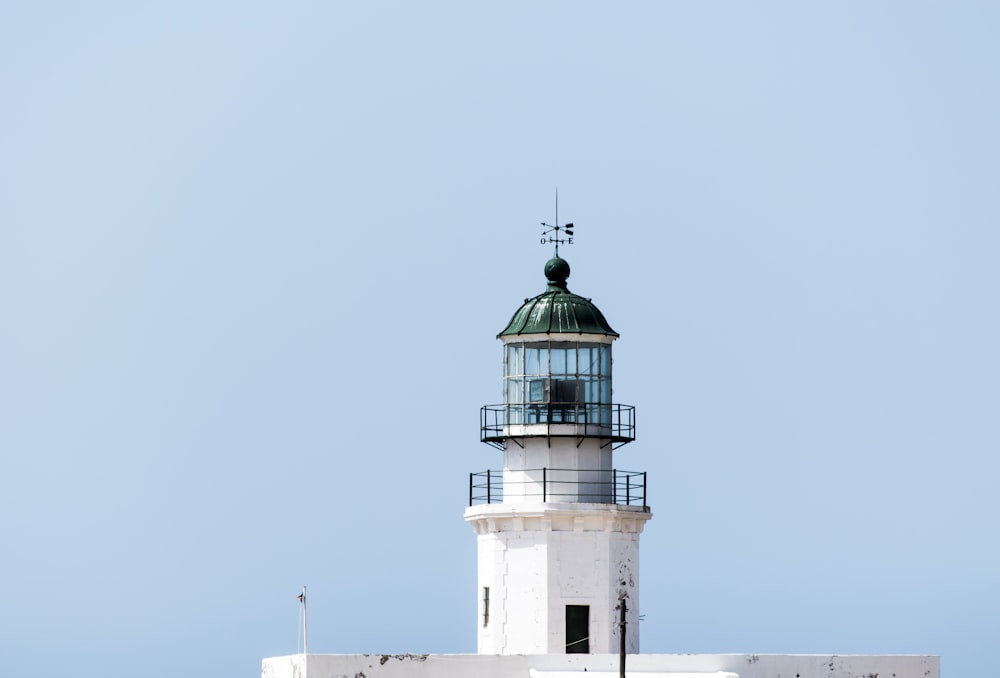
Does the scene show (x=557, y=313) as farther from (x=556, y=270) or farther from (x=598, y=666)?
(x=598, y=666)

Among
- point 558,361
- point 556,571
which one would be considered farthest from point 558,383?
point 556,571

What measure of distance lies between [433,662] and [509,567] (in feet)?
10.0

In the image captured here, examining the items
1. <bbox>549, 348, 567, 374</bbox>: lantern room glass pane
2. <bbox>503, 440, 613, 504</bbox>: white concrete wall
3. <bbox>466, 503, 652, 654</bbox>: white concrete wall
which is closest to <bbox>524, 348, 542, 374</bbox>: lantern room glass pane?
<bbox>549, 348, 567, 374</bbox>: lantern room glass pane

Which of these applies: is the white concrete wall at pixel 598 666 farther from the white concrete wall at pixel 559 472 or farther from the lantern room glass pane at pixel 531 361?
the lantern room glass pane at pixel 531 361

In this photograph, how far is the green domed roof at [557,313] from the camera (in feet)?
154

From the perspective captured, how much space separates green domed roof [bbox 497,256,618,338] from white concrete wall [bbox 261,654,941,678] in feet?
20.2

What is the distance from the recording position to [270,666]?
46344 millimetres

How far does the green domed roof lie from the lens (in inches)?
1852

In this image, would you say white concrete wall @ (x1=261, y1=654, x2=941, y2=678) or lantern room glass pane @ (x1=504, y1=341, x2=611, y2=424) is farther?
lantern room glass pane @ (x1=504, y1=341, x2=611, y2=424)

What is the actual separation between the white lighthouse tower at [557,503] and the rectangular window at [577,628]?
2cm

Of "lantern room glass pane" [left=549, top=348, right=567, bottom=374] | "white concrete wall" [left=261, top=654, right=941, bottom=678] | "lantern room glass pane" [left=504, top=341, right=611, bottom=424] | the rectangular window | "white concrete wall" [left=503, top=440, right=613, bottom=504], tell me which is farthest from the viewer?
"lantern room glass pane" [left=549, top=348, right=567, bottom=374]

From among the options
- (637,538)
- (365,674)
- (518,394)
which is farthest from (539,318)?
(365,674)

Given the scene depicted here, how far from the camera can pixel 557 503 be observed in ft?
151

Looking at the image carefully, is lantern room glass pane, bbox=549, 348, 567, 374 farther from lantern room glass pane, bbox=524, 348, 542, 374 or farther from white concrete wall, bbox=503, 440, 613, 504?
white concrete wall, bbox=503, 440, 613, 504
